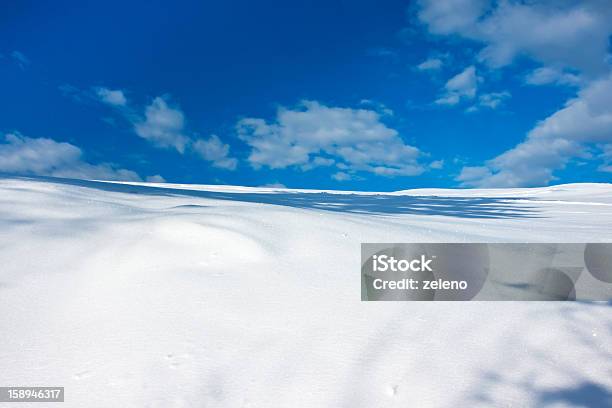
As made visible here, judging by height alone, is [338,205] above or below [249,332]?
above

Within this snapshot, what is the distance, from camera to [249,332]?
1.25m

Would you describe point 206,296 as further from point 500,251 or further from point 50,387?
point 500,251

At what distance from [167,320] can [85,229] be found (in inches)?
41.2

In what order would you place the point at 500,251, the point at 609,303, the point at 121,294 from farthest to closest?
the point at 500,251, the point at 609,303, the point at 121,294

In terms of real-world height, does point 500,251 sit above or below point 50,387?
above

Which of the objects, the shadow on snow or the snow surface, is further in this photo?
the shadow on snow

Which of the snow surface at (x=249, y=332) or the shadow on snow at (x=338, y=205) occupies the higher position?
the shadow on snow at (x=338, y=205)

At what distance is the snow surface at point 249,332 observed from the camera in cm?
101

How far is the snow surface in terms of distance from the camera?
101 cm

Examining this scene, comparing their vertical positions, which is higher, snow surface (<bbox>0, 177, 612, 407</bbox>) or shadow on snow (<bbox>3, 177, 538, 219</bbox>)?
shadow on snow (<bbox>3, 177, 538, 219</bbox>)

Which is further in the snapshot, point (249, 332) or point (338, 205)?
point (338, 205)

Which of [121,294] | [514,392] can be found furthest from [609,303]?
[121,294]

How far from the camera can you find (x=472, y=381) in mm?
1048

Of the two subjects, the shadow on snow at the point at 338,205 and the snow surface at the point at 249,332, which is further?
the shadow on snow at the point at 338,205
